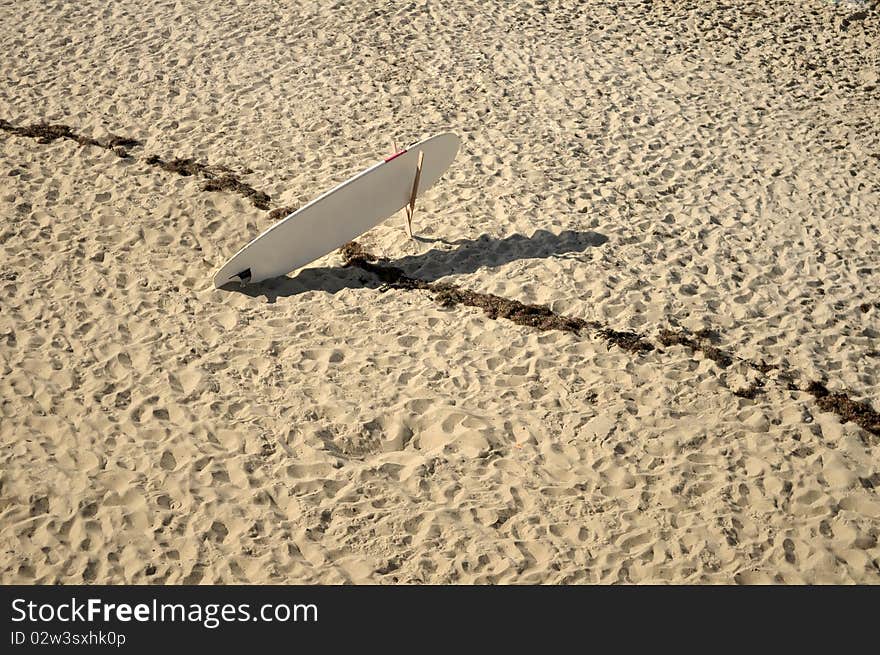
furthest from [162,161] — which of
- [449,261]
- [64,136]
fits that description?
[449,261]

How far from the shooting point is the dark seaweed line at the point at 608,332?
779 cm

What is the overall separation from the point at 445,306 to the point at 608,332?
1578 mm

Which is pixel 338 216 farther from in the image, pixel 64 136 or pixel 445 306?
pixel 64 136

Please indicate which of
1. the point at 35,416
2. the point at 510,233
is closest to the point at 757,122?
the point at 510,233

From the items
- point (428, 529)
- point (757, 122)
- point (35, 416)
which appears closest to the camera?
point (428, 529)

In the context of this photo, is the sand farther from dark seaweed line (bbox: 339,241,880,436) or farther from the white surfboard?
the white surfboard

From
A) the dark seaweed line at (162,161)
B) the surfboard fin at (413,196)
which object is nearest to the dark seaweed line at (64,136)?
the dark seaweed line at (162,161)

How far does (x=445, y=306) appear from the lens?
8914 mm

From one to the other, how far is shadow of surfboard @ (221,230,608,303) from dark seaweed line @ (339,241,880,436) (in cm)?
16

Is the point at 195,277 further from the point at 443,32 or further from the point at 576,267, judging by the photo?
the point at 443,32

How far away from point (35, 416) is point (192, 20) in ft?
27.8

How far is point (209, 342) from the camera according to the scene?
8375mm

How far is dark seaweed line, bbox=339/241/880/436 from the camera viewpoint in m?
7.79
